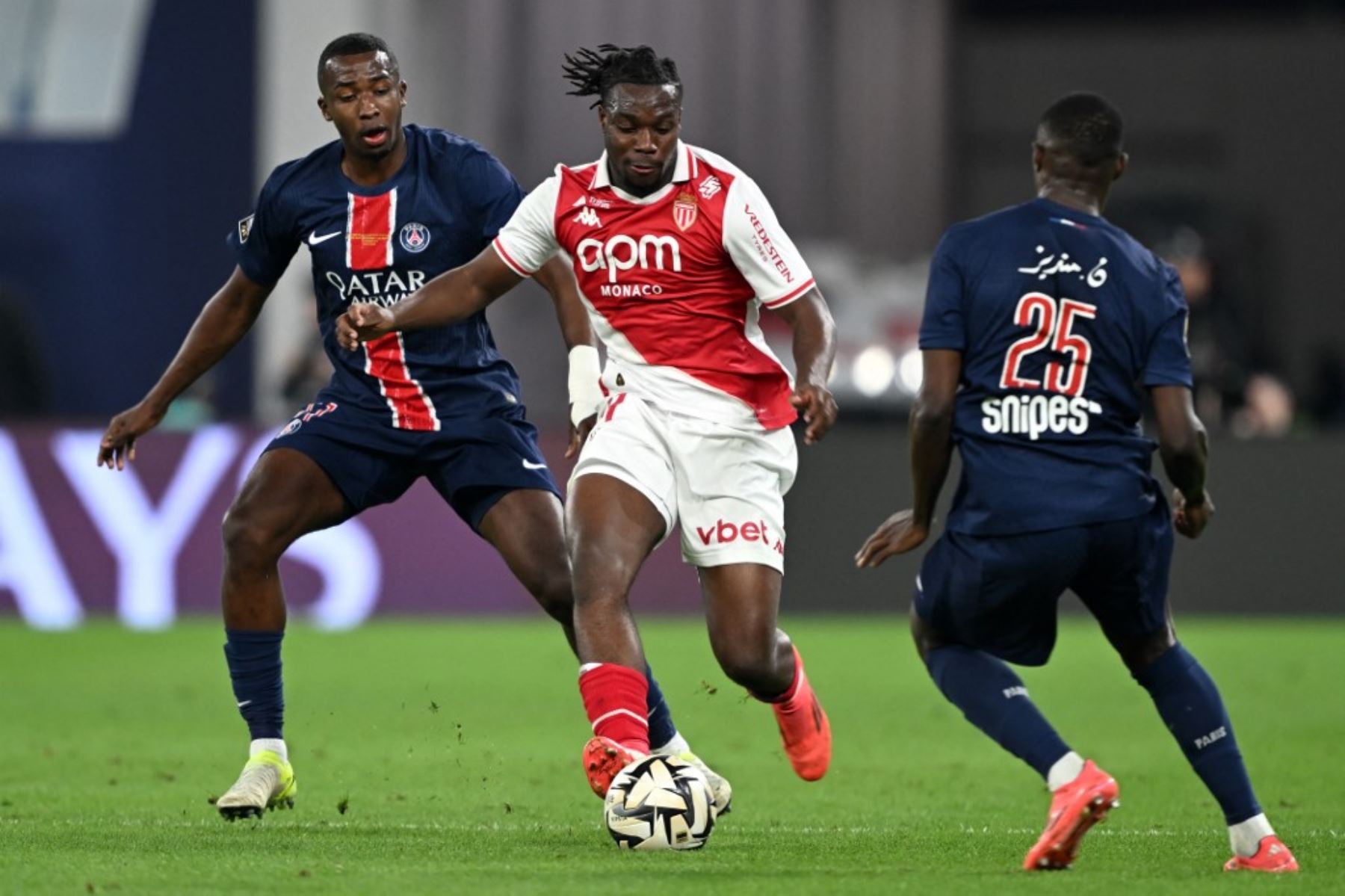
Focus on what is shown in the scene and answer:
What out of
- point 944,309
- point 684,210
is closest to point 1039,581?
point 944,309

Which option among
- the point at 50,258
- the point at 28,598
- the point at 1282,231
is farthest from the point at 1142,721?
the point at 1282,231

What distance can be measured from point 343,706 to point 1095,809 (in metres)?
5.95

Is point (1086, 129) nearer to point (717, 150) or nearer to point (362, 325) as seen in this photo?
point (362, 325)

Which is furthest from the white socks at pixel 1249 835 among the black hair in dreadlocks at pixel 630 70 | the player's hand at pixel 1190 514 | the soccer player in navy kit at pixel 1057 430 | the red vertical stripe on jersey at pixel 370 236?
the red vertical stripe on jersey at pixel 370 236

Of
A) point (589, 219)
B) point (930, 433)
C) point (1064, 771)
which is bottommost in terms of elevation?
point (1064, 771)

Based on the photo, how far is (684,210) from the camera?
21.3ft

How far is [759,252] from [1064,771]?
1775mm

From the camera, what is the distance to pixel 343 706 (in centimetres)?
1077

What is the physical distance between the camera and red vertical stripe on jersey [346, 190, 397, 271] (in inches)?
280

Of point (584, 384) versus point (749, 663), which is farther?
point (584, 384)

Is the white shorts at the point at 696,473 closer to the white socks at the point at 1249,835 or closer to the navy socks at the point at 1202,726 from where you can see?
the navy socks at the point at 1202,726

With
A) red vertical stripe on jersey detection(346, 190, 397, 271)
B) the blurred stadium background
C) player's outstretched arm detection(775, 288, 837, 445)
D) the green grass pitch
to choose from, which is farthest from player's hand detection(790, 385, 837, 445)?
the blurred stadium background

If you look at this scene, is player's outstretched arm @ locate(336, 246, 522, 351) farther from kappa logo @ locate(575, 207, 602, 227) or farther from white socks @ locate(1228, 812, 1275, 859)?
white socks @ locate(1228, 812, 1275, 859)

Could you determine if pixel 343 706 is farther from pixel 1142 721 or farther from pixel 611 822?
pixel 611 822
